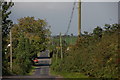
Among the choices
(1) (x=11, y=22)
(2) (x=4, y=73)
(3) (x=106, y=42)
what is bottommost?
(2) (x=4, y=73)

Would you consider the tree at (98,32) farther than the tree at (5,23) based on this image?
No

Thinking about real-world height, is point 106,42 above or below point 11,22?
below

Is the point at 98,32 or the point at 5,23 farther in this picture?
the point at 5,23

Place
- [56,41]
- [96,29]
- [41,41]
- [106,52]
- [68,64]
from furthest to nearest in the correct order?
[56,41]
[41,41]
[68,64]
[96,29]
[106,52]

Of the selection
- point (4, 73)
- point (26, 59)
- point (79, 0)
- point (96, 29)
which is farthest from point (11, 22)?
point (26, 59)

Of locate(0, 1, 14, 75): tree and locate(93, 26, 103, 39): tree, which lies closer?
locate(93, 26, 103, 39): tree

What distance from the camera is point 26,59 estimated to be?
2244 inches

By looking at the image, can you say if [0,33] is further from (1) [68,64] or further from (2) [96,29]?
(2) [96,29]

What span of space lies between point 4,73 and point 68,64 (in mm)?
6465

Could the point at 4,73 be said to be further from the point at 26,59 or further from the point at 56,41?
the point at 56,41

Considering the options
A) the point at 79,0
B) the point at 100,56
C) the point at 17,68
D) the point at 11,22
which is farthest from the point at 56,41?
the point at 100,56

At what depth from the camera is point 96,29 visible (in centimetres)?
2816

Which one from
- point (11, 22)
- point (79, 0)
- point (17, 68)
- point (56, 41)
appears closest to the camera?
point (79, 0)

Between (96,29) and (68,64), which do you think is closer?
(96,29)
